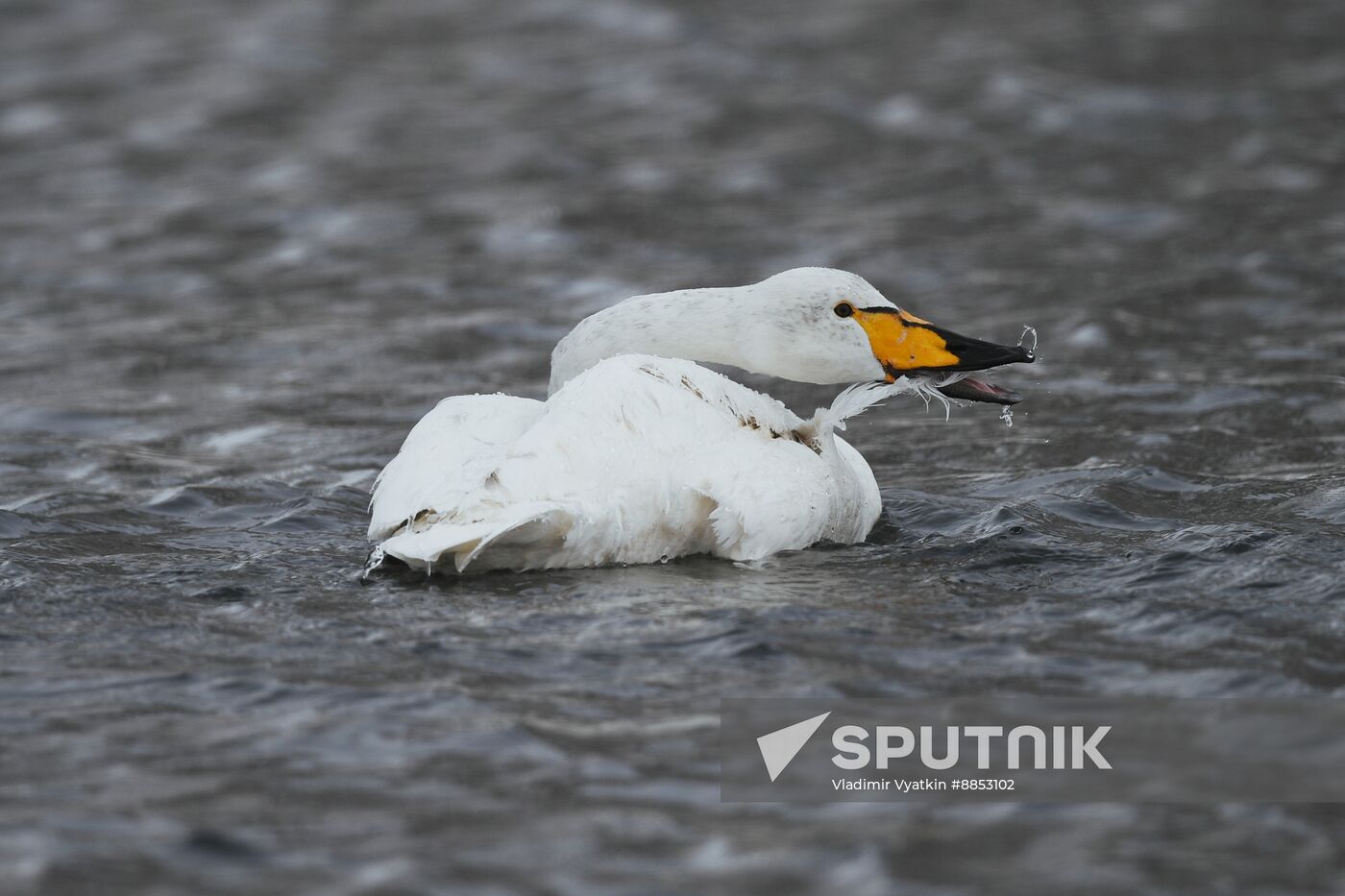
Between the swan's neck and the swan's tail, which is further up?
the swan's neck

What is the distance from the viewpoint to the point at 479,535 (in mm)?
6734

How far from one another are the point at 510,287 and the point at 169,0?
910cm

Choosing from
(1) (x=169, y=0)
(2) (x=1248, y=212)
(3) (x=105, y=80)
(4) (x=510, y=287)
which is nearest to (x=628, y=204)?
(4) (x=510, y=287)

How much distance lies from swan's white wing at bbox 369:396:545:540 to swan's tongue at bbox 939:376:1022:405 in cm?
178

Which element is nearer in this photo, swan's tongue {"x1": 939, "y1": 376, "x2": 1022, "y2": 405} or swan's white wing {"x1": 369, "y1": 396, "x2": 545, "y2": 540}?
swan's white wing {"x1": 369, "y1": 396, "x2": 545, "y2": 540}

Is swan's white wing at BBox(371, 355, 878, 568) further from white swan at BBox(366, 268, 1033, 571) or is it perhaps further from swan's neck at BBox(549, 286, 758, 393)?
swan's neck at BBox(549, 286, 758, 393)

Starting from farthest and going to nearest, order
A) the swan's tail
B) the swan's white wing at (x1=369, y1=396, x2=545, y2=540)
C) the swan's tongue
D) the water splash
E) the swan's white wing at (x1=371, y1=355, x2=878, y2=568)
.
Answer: the water splash, the swan's tongue, the swan's white wing at (x1=369, y1=396, x2=545, y2=540), the swan's white wing at (x1=371, y1=355, x2=878, y2=568), the swan's tail

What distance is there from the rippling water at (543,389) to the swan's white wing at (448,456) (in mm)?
304

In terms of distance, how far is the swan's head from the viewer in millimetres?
8289

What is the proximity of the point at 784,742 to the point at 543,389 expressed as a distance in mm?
6153

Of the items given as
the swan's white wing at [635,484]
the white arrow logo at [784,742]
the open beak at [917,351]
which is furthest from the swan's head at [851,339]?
the white arrow logo at [784,742]

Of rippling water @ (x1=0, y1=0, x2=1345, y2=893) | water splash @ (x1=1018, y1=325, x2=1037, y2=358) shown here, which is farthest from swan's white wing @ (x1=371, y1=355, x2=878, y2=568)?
water splash @ (x1=1018, y1=325, x2=1037, y2=358)

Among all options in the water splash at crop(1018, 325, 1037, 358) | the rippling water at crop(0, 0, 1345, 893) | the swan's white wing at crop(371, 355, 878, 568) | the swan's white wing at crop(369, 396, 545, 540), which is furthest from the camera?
the water splash at crop(1018, 325, 1037, 358)

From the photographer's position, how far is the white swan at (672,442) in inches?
274
